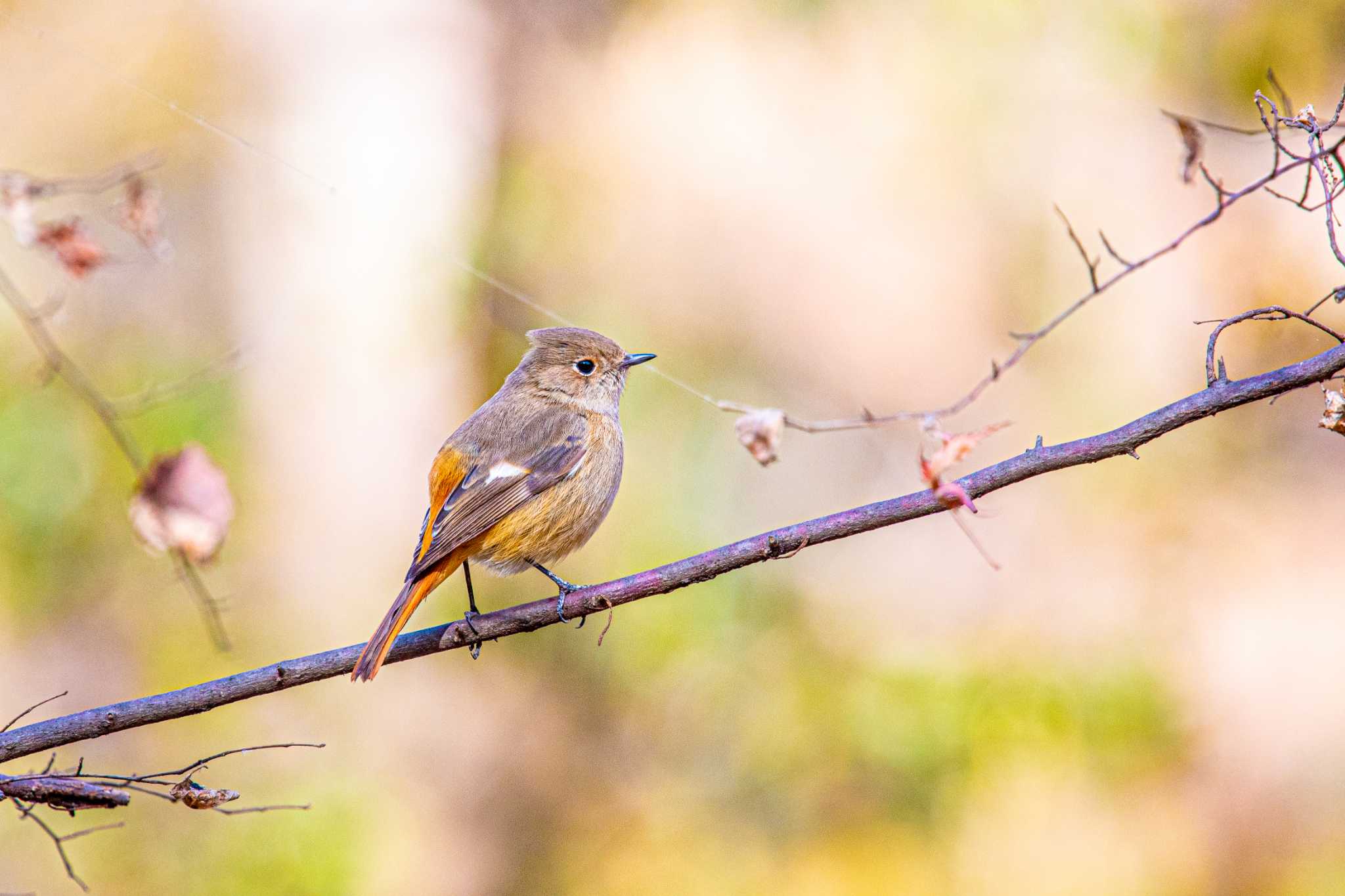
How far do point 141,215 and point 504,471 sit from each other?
1329mm

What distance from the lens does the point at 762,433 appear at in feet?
7.96

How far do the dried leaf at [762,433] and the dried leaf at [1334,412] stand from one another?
3.60 ft

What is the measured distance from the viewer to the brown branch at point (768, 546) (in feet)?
6.62

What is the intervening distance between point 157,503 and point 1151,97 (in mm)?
6938

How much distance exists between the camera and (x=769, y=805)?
663 centimetres

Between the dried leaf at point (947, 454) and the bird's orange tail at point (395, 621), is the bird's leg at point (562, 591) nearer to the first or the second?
the bird's orange tail at point (395, 621)

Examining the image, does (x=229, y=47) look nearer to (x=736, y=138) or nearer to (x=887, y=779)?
(x=736, y=138)

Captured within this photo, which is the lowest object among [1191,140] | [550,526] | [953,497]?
[550,526]

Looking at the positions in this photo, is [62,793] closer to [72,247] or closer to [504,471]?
[504,471]

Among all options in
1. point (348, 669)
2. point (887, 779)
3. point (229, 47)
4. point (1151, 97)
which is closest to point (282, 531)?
point (229, 47)

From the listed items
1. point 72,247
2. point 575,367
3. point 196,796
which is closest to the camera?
point 196,796

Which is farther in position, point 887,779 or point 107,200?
point 107,200

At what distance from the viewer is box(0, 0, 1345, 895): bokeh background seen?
6.41m

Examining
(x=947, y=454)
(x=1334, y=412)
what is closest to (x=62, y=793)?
(x=947, y=454)
